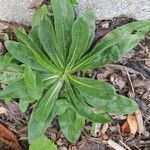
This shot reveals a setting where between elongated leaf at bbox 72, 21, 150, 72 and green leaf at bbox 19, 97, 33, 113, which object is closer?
elongated leaf at bbox 72, 21, 150, 72

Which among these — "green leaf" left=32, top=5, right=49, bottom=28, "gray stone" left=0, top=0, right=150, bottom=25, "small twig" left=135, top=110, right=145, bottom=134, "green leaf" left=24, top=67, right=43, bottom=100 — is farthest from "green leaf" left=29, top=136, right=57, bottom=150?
"gray stone" left=0, top=0, right=150, bottom=25

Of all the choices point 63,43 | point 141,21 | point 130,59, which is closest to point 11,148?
point 63,43

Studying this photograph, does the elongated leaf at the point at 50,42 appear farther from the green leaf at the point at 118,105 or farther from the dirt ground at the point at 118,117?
the green leaf at the point at 118,105

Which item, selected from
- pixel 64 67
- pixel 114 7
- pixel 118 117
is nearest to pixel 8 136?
pixel 64 67

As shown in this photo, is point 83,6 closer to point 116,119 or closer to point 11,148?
point 116,119

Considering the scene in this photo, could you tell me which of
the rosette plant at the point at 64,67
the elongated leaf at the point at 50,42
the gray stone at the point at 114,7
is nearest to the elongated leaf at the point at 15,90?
the rosette plant at the point at 64,67

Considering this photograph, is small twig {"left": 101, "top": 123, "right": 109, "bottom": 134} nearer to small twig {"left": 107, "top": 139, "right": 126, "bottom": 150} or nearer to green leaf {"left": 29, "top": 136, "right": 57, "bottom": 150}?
small twig {"left": 107, "top": 139, "right": 126, "bottom": 150}
